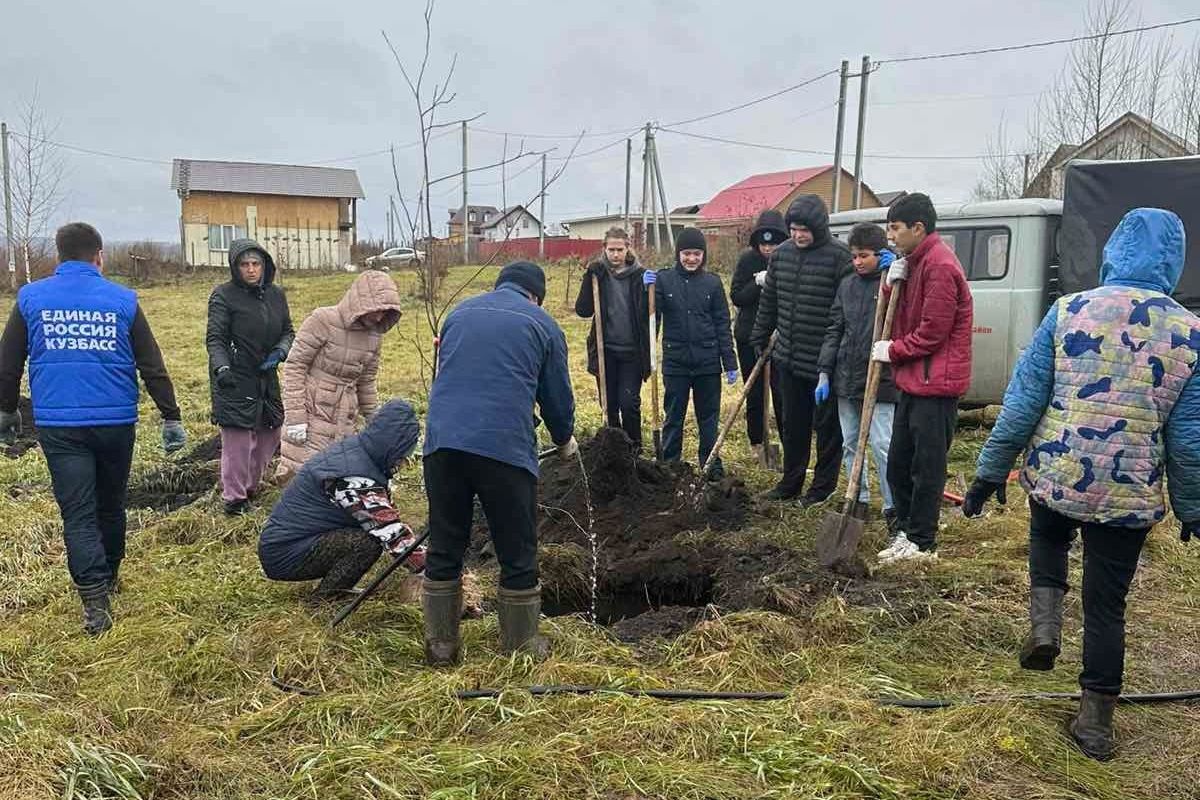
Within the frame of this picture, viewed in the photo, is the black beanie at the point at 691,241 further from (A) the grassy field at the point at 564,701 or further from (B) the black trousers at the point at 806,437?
(A) the grassy field at the point at 564,701

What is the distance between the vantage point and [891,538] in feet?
16.6

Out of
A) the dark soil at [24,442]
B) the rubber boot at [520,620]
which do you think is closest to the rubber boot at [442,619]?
the rubber boot at [520,620]

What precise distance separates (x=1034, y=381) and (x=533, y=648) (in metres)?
2.03

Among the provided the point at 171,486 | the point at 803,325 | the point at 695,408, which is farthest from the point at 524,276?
the point at 171,486

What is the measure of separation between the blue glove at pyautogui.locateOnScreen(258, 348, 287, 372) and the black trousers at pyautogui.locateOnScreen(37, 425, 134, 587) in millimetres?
1408

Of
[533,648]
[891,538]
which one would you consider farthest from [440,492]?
[891,538]

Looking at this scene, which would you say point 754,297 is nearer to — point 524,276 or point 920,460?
point 920,460

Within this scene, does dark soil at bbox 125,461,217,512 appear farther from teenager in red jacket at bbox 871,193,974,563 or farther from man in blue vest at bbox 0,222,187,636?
teenager in red jacket at bbox 871,193,974,563

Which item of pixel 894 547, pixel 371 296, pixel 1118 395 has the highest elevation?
pixel 371 296

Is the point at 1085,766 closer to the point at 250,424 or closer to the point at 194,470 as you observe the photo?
the point at 250,424

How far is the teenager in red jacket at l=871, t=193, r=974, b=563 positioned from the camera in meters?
4.52

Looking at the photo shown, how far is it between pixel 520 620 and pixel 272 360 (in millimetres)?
2767

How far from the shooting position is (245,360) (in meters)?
5.39

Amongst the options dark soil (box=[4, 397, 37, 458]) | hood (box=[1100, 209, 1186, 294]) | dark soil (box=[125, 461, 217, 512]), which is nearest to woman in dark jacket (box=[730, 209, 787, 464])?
hood (box=[1100, 209, 1186, 294])
